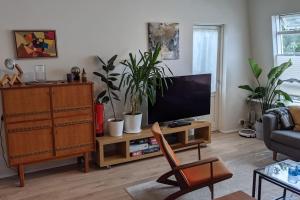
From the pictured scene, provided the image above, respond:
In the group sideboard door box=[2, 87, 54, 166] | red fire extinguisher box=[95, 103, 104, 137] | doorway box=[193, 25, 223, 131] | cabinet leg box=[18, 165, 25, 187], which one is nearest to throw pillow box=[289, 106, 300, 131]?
doorway box=[193, 25, 223, 131]

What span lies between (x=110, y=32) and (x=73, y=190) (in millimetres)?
2208

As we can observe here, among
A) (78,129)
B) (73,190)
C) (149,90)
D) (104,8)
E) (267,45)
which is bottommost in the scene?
(73,190)

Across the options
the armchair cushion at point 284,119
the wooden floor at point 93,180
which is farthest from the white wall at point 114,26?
the armchair cushion at point 284,119

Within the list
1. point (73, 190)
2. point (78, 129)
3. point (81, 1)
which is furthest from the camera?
point (81, 1)

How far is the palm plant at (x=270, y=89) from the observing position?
4.73 meters

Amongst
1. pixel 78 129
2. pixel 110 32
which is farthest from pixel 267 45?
pixel 78 129

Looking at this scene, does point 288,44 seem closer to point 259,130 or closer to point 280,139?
point 259,130

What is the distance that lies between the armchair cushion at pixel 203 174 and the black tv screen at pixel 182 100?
1.51 metres

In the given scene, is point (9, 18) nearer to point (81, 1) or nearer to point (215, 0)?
point (81, 1)

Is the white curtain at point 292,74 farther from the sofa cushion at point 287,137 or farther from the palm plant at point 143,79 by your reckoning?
the palm plant at point 143,79

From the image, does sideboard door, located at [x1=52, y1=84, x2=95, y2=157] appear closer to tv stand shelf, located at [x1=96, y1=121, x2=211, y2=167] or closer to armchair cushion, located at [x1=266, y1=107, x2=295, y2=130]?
tv stand shelf, located at [x1=96, y1=121, x2=211, y2=167]

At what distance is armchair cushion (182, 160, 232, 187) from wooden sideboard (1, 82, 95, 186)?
1.48 m

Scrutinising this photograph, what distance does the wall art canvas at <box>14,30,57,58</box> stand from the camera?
355 cm

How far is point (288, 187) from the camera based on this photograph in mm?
2482
